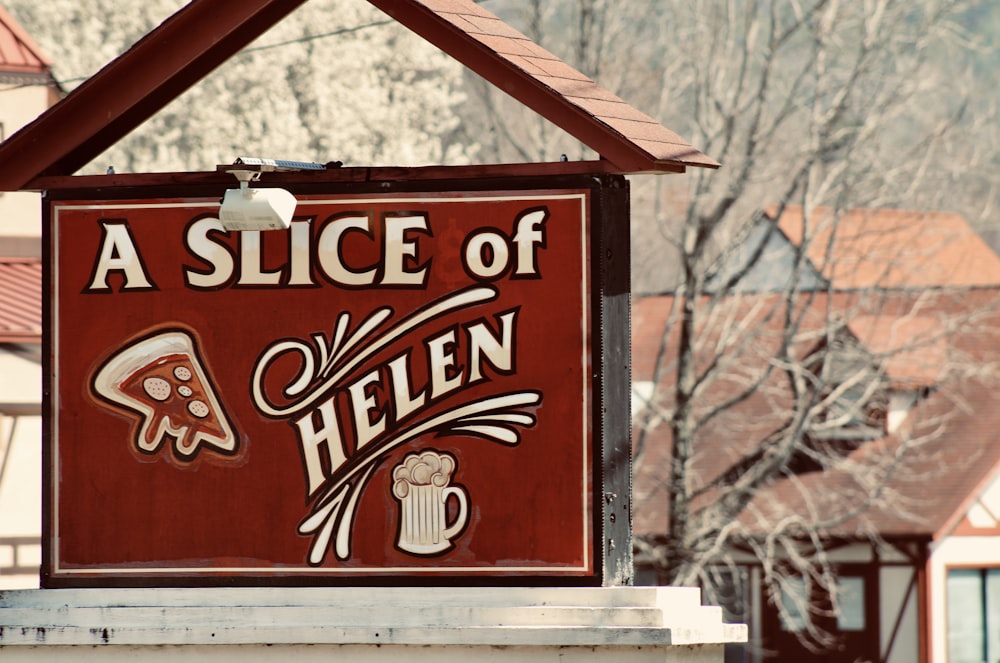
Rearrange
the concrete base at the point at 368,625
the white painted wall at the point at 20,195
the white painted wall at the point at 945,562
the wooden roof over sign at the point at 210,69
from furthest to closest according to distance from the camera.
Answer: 1. the white painted wall at the point at 945,562
2. the white painted wall at the point at 20,195
3. the wooden roof over sign at the point at 210,69
4. the concrete base at the point at 368,625

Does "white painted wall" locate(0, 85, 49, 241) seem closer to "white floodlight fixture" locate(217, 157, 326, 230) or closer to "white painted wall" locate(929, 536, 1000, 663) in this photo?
"white floodlight fixture" locate(217, 157, 326, 230)

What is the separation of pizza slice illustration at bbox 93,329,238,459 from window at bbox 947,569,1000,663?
18.9 meters

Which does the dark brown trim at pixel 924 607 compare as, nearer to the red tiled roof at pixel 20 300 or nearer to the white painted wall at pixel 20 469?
the white painted wall at pixel 20 469

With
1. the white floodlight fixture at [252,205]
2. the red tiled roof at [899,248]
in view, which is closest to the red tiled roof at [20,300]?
the white floodlight fixture at [252,205]

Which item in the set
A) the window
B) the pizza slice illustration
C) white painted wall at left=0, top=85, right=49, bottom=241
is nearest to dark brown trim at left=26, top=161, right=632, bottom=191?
the pizza slice illustration

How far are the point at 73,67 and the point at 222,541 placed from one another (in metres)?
22.4

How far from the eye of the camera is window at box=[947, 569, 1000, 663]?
2480 centimetres

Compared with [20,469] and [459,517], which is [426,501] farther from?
[20,469]

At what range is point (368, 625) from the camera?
7832mm

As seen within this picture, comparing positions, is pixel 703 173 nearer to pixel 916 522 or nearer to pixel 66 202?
pixel 916 522

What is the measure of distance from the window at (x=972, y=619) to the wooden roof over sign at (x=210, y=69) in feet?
60.3

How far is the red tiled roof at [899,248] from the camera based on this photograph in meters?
24.2

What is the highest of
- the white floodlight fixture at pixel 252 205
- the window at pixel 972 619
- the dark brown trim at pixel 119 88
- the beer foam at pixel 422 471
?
the dark brown trim at pixel 119 88

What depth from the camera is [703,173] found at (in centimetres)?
2311
